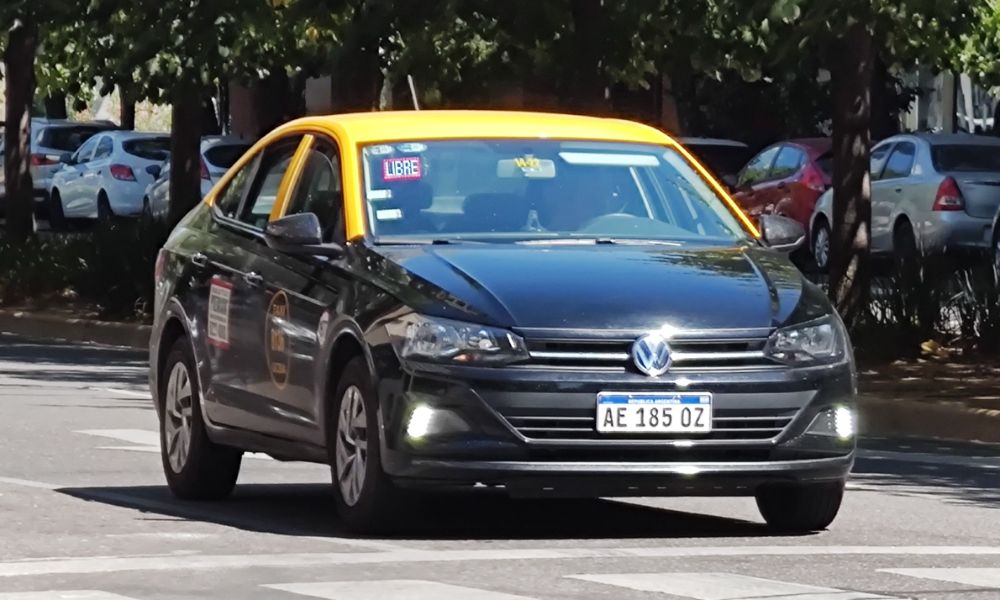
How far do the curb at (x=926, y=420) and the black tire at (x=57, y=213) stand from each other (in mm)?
30463

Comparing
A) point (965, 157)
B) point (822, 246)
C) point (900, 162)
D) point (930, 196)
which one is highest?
point (965, 157)

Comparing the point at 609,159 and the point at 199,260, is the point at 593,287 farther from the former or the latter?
the point at 199,260

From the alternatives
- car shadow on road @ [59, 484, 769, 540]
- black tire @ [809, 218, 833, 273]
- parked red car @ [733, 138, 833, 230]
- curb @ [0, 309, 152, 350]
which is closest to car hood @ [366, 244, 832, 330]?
car shadow on road @ [59, 484, 769, 540]

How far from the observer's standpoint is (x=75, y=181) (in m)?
43.7

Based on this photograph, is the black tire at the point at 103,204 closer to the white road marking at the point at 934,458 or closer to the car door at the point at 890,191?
the car door at the point at 890,191

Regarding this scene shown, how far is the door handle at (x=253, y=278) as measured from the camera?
10.6 metres

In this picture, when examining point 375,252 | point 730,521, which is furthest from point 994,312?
point 375,252

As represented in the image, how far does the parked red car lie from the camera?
30922mm

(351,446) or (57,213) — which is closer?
(351,446)

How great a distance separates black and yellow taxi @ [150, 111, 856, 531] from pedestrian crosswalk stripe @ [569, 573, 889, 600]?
0.82 metres

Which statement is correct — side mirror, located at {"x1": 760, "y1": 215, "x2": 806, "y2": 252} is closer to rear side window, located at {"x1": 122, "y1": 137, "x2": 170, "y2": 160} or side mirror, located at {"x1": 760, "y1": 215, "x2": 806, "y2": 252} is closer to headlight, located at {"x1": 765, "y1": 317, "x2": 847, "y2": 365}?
headlight, located at {"x1": 765, "y1": 317, "x2": 847, "y2": 365}

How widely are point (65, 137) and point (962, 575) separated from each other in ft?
134

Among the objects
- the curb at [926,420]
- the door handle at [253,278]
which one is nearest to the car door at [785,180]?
the curb at [926,420]

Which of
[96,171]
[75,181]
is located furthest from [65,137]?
[96,171]
